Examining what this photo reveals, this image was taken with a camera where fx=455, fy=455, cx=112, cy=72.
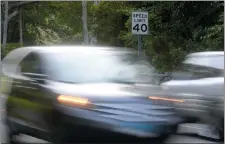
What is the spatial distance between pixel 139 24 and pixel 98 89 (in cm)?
702

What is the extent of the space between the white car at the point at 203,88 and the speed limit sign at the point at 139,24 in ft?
14.9

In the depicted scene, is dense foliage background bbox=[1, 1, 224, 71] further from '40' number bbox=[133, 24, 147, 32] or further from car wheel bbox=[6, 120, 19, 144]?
car wheel bbox=[6, 120, 19, 144]

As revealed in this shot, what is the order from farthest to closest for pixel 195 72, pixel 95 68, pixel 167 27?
1. pixel 167 27
2. pixel 195 72
3. pixel 95 68

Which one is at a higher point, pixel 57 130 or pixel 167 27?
pixel 57 130

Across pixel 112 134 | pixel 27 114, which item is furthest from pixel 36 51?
pixel 112 134

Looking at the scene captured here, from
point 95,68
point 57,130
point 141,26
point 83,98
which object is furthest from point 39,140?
point 141,26

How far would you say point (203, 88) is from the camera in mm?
7461

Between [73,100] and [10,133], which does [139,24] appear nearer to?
[10,133]

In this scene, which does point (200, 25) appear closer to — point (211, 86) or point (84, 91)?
point (211, 86)

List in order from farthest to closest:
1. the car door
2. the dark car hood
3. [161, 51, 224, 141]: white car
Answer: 1. [161, 51, 224, 141]: white car
2. the car door
3. the dark car hood

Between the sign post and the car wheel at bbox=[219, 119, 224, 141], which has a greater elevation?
the sign post

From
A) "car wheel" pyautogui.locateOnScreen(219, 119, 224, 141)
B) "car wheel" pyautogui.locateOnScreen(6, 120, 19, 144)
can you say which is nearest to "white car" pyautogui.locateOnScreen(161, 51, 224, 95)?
"car wheel" pyautogui.locateOnScreen(219, 119, 224, 141)

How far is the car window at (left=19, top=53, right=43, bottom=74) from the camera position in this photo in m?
6.92

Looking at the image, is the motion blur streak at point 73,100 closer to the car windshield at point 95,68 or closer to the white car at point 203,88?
the car windshield at point 95,68
